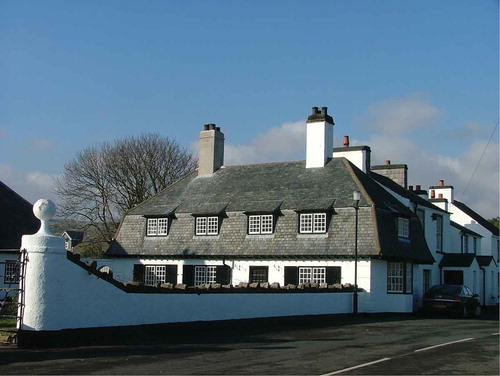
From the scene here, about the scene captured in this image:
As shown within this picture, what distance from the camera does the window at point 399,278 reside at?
111 ft

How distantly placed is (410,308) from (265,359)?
22501 mm

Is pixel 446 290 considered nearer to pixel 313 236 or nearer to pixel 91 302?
pixel 313 236

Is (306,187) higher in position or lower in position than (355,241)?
higher

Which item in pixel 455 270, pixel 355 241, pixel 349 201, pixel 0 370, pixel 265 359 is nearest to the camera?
pixel 0 370

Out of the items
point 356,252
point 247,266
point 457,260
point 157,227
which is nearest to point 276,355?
point 356,252

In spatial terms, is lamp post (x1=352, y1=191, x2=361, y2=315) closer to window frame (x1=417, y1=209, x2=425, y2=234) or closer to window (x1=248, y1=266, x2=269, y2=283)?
window (x1=248, y1=266, x2=269, y2=283)

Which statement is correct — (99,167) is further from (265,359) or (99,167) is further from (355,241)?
(265,359)

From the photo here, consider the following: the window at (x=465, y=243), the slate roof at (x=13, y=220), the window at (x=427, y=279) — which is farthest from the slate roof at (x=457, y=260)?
the slate roof at (x=13, y=220)

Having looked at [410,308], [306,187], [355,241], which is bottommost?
[410,308]

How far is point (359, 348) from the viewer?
16.0 meters

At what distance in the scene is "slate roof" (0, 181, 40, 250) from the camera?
3822 centimetres

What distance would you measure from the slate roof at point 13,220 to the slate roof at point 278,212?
16.4 ft

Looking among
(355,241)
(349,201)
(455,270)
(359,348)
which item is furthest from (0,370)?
(455,270)

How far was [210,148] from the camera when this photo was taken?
4203 centimetres
